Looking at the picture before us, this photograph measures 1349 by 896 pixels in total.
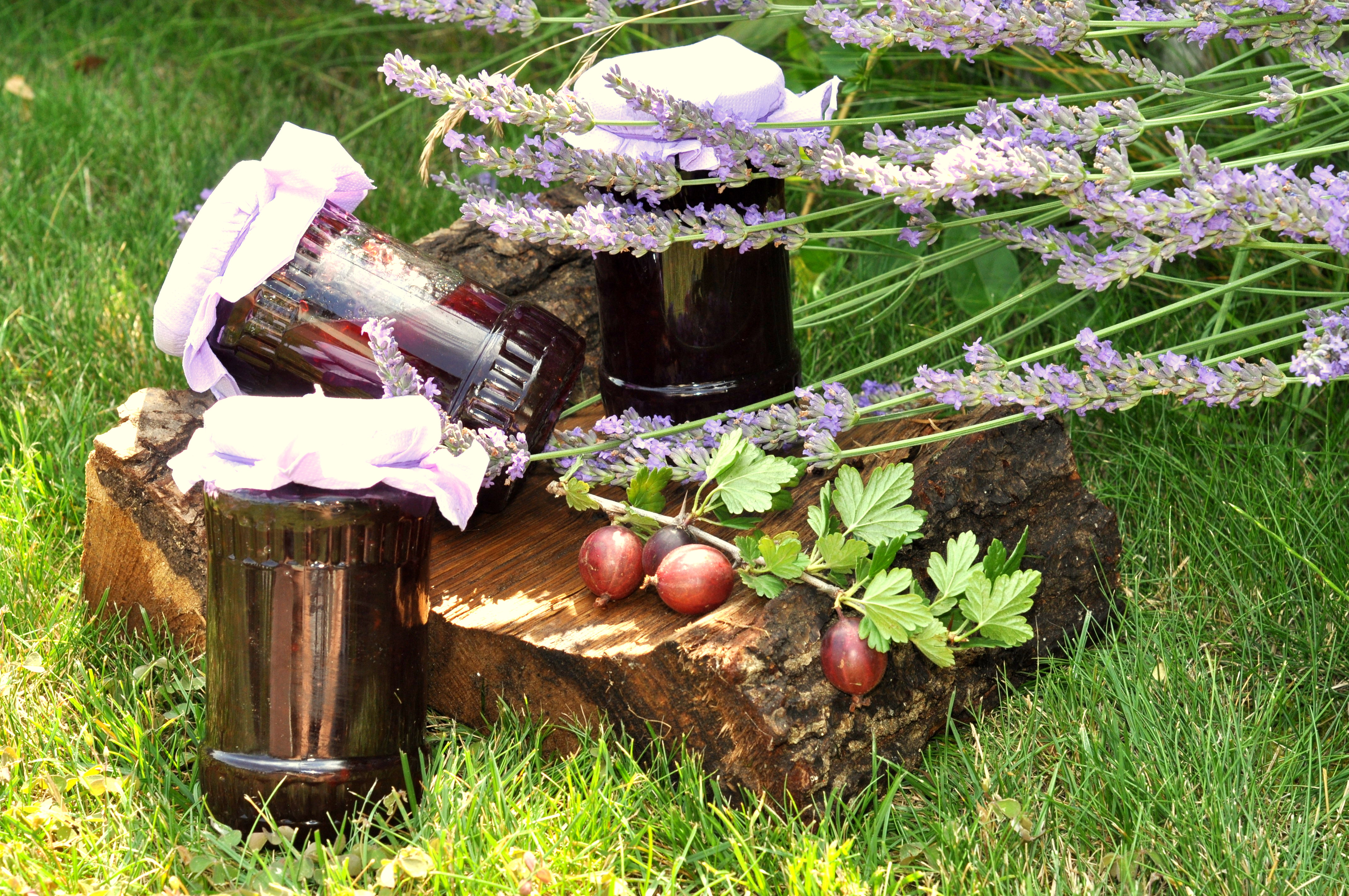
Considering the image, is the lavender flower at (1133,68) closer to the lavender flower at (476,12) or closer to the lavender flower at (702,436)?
the lavender flower at (702,436)

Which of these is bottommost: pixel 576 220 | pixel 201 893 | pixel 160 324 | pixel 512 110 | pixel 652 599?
pixel 201 893

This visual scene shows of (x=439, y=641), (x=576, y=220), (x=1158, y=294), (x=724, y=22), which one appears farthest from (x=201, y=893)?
(x=724, y=22)

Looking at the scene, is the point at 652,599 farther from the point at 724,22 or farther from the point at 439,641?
the point at 724,22

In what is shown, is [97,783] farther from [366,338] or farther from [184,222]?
[184,222]

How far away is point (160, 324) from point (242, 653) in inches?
18.7

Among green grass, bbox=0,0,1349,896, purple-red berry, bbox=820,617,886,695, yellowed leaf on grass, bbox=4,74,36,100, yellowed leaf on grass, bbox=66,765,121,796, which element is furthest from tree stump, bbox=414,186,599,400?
yellowed leaf on grass, bbox=4,74,36,100

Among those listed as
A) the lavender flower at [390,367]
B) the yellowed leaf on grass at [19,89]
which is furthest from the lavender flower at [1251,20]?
the yellowed leaf on grass at [19,89]

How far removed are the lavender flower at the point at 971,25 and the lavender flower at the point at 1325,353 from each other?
38 cm

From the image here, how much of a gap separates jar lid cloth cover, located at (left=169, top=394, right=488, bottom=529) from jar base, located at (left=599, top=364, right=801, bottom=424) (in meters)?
0.40

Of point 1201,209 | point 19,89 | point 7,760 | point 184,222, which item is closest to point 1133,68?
point 1201,209

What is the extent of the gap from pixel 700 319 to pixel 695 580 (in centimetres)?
39

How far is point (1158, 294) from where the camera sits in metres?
2.51

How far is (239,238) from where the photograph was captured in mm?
1599

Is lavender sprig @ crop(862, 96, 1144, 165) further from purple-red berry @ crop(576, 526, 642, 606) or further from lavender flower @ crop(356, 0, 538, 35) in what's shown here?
purple-red berry @ crop(576, 526, 642, 606)
